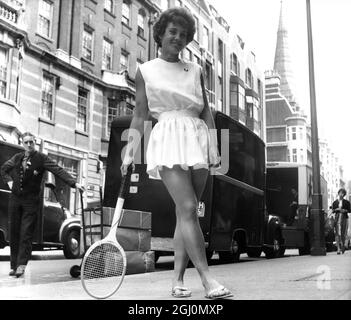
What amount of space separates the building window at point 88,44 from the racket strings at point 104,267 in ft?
7.38

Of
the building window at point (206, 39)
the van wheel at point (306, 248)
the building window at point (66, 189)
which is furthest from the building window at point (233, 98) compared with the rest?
the van wheel at point (306, 248)

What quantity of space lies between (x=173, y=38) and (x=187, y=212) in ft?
3.06

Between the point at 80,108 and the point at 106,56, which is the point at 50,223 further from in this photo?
the point at 80,108

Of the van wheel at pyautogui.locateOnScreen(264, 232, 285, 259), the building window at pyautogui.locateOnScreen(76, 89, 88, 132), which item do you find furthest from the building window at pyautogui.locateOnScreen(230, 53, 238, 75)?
the van wheel at pyautogui.locateOnScreen(264, 232, 285, 259)

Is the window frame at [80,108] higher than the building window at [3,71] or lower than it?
lower

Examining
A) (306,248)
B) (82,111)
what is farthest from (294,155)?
(306,248)

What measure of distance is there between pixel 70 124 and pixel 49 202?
6.83 feet

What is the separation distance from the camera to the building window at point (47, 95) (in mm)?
4223

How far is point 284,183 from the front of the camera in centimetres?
1070

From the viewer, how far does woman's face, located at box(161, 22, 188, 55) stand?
9.83 ft

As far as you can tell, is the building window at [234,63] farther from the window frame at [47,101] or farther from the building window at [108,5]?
the window frame at [47,101]

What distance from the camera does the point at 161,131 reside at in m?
2.97

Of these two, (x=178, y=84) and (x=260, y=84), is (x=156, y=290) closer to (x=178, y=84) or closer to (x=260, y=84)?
(x=178, y=84)
